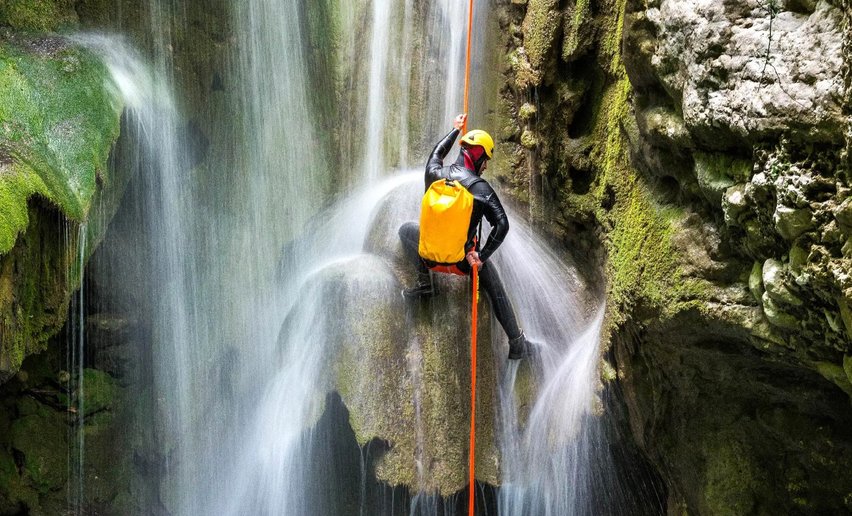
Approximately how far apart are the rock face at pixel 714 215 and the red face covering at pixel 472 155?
3.51 ft

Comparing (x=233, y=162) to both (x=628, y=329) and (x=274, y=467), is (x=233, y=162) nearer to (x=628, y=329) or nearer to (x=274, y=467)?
(x=274, y=467)

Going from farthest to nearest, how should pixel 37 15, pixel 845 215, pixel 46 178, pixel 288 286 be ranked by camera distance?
1. pixel 288 286
2. pixel 37 15
3. pixel 46 178
4. pixel 845 215

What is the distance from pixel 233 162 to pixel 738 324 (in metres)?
6.19

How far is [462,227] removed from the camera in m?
6.01

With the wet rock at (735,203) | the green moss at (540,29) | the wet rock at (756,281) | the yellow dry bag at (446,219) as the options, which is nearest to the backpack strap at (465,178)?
the yellow dry bag at (446,219)

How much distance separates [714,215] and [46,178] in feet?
18.3

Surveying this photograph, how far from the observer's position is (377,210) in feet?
24.9

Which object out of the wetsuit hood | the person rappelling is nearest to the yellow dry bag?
the person rappelling

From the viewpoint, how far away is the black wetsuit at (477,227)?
6125mm

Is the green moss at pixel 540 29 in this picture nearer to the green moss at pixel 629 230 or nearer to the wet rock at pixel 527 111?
the wet rock at pixel 527 111

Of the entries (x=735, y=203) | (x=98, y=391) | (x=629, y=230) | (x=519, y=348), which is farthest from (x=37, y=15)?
(x=735, y=203)

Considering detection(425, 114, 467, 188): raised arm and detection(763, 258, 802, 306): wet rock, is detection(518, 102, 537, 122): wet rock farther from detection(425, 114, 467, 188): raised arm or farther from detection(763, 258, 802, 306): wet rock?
detection(763, 258, 802, 306): wet rock

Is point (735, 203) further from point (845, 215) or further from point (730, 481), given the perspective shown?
point (730, 481)

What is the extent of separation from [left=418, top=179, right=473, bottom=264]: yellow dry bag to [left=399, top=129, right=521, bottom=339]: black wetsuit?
6.7 inches
